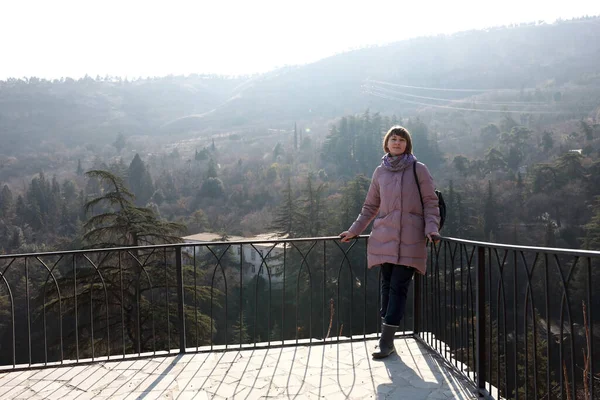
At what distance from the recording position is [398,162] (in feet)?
12.6

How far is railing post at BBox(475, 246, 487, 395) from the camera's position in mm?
3367

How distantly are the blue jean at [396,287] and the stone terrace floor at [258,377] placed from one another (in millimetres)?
418

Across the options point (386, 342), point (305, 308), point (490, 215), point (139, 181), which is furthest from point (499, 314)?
point (139, 181)

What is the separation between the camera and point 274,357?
4.35 metres

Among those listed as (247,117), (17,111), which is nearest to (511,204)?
(247,117)

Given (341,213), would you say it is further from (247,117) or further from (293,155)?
(247,117)

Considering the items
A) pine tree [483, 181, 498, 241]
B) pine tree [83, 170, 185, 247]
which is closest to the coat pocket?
pine tree [83, 170, 185, 247]

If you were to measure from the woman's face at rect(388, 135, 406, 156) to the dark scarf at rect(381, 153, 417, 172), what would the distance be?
41 mm

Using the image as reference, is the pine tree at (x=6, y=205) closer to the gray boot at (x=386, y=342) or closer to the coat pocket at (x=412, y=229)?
the gray boot at (x=386, y=342)

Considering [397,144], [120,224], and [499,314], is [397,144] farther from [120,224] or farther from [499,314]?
[120,224]

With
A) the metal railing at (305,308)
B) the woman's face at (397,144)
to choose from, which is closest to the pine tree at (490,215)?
the metal railing at (305,308)

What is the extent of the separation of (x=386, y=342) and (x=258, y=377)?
1.08 meters

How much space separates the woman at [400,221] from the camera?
376cm

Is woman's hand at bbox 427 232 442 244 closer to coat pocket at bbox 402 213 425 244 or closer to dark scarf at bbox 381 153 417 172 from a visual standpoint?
coat pocket at bbox 402 213 425 244
